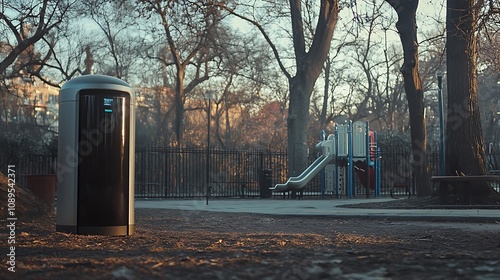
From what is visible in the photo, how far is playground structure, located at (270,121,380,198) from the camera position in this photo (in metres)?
25.3

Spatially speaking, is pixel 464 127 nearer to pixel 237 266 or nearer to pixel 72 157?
pixel 72 157

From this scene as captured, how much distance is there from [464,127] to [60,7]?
17661 mm

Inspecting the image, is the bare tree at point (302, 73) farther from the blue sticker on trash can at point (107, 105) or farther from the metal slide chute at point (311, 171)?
the blue sticker on trash can at point (107, 105)

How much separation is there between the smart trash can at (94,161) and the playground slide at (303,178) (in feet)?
52.8

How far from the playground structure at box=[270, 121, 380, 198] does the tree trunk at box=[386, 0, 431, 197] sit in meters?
5.10

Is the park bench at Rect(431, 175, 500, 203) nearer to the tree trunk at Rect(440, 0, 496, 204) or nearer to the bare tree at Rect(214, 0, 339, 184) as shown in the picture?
the tree trunk at Rect(440, 0, 496, 204)

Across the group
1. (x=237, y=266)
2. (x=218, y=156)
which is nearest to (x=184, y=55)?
(x=218, y=156)

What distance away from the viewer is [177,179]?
2870cm

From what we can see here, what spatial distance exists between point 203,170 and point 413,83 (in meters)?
14.2

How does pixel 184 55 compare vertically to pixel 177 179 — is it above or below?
above

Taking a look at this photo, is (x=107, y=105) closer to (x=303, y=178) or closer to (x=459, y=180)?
(x=459, y=180)

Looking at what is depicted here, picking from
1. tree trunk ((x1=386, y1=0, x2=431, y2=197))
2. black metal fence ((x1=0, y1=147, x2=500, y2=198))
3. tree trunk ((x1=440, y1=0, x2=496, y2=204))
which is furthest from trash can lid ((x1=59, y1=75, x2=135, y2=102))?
black metal fence ((x1=0, y1=147, x2=500, y2=198))

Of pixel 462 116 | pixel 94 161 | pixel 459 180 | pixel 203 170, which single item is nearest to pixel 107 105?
pixel 94 161

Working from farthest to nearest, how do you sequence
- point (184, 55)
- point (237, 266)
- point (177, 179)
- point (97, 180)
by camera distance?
1. point (184, 55)
2. point (177, 179)
3. point (97, 180)
4. point (237, 266)
